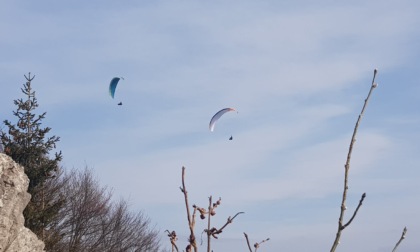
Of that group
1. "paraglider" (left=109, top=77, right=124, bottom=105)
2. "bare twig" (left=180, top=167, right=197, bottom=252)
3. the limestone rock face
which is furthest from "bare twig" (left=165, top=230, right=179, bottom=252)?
the limestone rock face

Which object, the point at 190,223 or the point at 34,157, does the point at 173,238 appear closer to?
the point at 190,223

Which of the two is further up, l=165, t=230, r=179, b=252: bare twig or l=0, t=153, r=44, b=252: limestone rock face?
l=0, t=153, r=44, b=252: limestone rock face

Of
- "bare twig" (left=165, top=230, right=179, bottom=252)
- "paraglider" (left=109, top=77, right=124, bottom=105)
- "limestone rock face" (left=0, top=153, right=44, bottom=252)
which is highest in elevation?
"paraglider" (left=109, top=77, right=124, bottom=105)

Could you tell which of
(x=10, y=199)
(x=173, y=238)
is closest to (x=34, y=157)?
(x=10, y=199)

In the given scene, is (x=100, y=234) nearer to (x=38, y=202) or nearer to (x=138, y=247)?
(x=138, y=247)

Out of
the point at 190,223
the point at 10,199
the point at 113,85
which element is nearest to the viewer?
the point at 190,223

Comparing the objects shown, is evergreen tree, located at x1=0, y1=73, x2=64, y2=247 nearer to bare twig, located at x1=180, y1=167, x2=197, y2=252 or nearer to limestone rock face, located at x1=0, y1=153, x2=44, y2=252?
limestone rock face, located at x1=0, y1=153, x2=44, y2=252

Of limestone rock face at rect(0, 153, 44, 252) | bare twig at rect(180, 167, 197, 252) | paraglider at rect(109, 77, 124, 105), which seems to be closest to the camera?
bare twig at rect(180, 167, 197, 252)

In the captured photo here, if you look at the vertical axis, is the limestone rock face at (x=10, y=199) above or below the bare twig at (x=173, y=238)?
above

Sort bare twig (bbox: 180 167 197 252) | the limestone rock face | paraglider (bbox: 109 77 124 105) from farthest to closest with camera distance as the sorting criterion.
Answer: the limestone rock face, paraglider (bbox: 109 77 124 105), bare twig (bbox: 180 167 197 252)

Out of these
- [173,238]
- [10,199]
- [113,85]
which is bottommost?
[173,238]

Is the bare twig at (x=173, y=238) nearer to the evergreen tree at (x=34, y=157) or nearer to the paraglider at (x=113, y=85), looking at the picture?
the paraglider at (x=113, y=85)

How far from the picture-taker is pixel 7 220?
15.1 m

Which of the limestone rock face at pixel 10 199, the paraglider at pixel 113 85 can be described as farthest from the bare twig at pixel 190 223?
the limestone rock face at pixel 10 199
